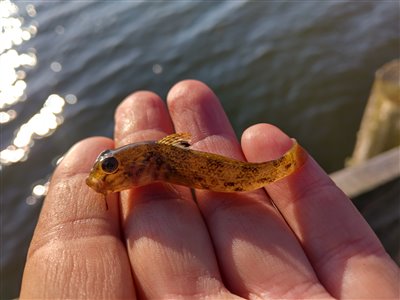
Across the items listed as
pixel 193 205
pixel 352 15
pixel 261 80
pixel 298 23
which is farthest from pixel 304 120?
pixel 193 205

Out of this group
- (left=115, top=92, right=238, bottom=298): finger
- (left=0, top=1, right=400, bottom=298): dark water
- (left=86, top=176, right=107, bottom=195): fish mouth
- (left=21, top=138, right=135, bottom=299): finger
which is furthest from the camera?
(left=0, top=1, right=400, bottom=298): dark water

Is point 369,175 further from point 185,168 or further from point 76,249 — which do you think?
point 76,249

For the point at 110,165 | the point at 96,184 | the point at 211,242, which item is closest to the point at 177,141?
the point at 110,165

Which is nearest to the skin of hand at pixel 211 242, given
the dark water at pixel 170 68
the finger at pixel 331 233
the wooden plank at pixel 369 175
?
the finger at pixel 331 233

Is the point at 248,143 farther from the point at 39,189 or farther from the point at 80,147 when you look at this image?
the point at 39,189

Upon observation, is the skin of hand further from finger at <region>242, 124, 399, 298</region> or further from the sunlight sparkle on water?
the sunlight sparkle on water

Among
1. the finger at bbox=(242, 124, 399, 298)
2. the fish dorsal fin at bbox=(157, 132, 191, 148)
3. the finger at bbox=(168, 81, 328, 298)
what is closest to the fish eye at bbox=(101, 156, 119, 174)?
the fish dorsal fin at bbox=(157, 132, 191, 148)
